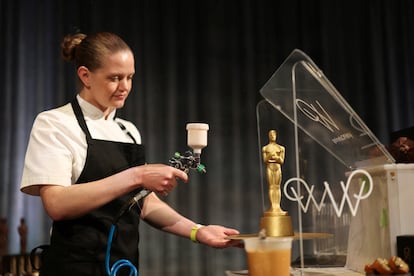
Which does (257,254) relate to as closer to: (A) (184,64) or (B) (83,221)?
(B) (83,221)

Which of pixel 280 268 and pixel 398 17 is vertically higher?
pixel 398 17

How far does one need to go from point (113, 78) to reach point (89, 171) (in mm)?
254

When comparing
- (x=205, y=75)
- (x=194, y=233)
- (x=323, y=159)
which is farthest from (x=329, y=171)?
(x=205, y=75)

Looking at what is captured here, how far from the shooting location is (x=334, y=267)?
3.65ft

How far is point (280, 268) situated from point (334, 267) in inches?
8.6

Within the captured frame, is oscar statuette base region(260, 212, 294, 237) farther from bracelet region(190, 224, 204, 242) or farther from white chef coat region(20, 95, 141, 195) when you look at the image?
white chef coat region(20, 95, 141, 195)

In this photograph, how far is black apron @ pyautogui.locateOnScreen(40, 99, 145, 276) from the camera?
1458 millimetres

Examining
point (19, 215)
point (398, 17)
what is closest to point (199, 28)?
point (398, 17)

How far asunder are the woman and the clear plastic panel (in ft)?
1.18

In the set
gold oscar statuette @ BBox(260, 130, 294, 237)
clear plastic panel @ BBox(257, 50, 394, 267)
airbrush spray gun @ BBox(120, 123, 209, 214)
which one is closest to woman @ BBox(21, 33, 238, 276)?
airbrush spray gun @ BBox(120, 123, 209, 214)

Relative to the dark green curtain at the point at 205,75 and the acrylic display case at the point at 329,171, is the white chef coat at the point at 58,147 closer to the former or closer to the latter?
the acrylic display case at the point at 329,171

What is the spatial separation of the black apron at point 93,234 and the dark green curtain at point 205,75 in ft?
8.01

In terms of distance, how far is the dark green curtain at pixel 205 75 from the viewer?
12.8ft

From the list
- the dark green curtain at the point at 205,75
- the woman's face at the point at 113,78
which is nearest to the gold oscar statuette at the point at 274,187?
the woman's face at the point at 113,78
